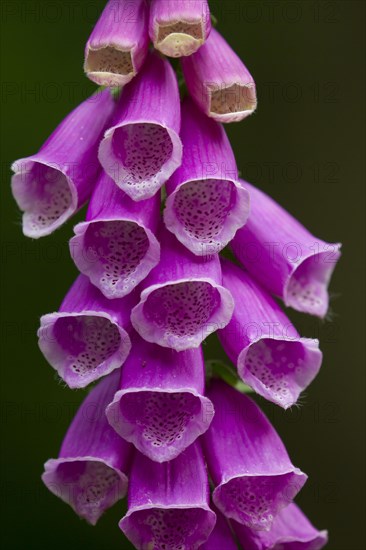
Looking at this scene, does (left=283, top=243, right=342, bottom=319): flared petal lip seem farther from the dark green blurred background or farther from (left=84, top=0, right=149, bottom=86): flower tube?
the dark green blurred background

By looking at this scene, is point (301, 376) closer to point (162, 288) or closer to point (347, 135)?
point (162, 288)

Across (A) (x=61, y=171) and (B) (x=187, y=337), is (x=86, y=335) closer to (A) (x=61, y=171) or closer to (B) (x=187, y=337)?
(B) (x=187, y=337)

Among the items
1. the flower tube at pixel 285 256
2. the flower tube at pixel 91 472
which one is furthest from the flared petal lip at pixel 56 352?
the flower tube at pixel 285 256

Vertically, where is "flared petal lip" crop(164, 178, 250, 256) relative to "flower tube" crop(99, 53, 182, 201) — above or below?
below

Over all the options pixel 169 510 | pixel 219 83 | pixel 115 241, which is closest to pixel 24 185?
pixel 115 241

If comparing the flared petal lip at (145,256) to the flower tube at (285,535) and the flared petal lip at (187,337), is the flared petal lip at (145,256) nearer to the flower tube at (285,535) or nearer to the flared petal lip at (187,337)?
the flared petal lip at (187,337)

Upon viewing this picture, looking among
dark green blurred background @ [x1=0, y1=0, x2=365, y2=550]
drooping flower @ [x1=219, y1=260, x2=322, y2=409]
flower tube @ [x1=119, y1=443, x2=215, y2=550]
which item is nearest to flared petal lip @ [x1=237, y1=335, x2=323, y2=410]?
drooping flower @ [x1=219, y1=260, x2=322, y2=409]

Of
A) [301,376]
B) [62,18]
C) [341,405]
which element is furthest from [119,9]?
[341,405]
